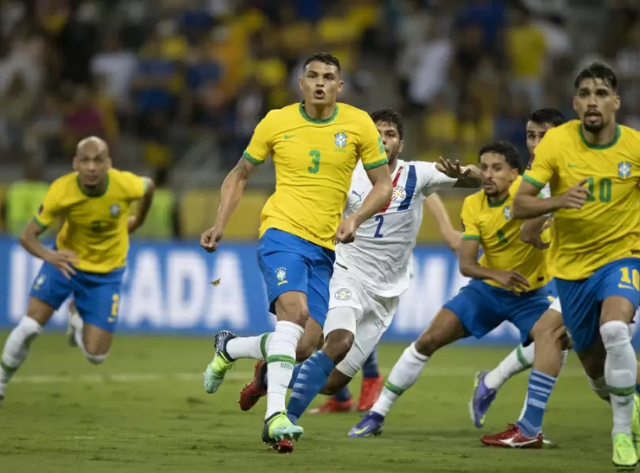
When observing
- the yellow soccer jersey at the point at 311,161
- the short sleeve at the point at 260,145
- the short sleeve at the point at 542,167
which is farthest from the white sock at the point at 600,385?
the short sleeve at the point at 260,145

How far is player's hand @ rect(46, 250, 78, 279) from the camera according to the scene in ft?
35.4

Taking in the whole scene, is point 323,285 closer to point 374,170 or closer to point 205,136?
point 374,170

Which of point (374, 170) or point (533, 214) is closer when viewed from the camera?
point (533, 214)

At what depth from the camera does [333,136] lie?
27.1 ft

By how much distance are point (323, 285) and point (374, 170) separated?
90 cm

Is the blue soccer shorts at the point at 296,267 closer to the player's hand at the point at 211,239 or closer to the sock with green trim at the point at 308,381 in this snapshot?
A: the player's hand at the point at 211,239

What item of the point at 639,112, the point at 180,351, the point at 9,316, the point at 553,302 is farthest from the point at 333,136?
the point at 639,112

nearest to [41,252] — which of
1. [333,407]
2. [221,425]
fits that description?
[221,425]

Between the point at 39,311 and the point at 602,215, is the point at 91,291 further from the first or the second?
the point at 602,215

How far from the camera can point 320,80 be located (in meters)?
8.24

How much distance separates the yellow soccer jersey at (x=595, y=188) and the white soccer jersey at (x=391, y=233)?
187 cm

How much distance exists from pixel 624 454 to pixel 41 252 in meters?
5.69

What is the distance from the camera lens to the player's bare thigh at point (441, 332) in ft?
31.3

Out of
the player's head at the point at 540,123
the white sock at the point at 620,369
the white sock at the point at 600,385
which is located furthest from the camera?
the player's head at the point at 540,123
